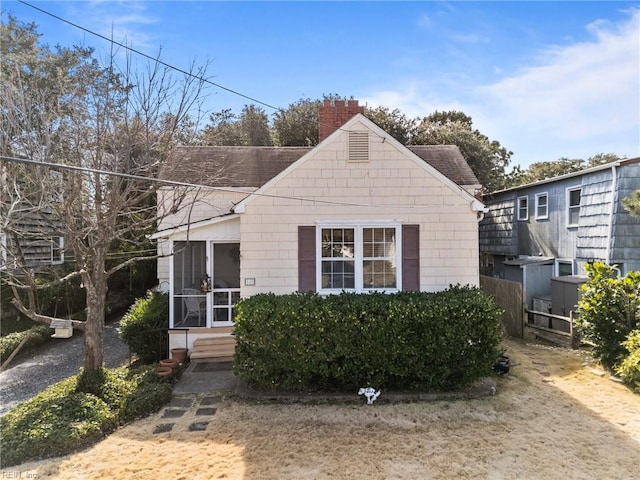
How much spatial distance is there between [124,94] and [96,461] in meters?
6.73

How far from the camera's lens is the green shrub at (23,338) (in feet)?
36.3

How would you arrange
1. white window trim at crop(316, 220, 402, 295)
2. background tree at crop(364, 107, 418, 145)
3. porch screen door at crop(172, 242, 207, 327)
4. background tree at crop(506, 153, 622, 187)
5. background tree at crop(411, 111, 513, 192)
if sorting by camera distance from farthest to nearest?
background tree at crop(506, 153, 622, 187), background tree at crop(364, 107, 418, 145), background tree at crop(411, 111, 513, 192), porch screen door at crop(172, 242, 207, 327), white window trim at crop(316, 220, 402, 295)

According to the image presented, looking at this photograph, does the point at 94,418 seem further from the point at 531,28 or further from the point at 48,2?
the point at 531,28

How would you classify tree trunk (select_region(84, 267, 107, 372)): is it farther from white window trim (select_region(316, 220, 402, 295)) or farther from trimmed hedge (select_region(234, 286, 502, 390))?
white window trim (select_region(316, 220, 402, 295))

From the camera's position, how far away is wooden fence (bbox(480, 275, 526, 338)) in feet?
40.8

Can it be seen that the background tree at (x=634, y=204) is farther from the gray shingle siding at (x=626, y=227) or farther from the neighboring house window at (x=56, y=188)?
the neighboring house window at (x=56, y=188)

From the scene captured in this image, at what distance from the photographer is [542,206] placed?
15.9m

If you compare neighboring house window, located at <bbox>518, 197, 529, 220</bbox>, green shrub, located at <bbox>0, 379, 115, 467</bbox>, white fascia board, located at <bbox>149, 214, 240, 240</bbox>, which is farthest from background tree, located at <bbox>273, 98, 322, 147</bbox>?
green shrub, located at <bbox>0, 379, 115, 467</bbox>

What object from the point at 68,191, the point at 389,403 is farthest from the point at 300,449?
the point at 68,191

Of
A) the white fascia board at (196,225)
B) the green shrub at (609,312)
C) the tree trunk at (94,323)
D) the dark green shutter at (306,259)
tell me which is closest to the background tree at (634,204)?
the green shrub at (609,312)

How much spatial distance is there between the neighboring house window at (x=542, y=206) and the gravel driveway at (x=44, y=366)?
50.9 ft

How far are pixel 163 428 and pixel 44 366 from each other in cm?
639

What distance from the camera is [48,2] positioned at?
22.1 ft

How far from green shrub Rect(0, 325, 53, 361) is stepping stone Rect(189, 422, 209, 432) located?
7061 mm
